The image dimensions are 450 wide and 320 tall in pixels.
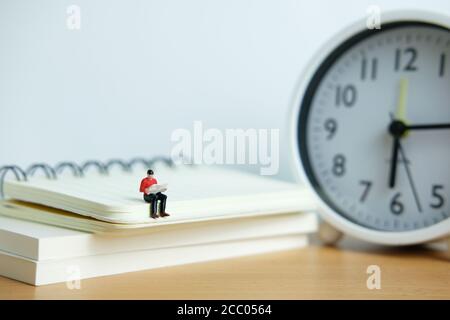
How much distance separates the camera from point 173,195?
2.74 feet

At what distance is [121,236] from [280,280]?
0.18m

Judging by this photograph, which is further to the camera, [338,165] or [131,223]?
[338,165]

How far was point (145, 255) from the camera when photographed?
831 mm

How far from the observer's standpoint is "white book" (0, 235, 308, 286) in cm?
A: 74

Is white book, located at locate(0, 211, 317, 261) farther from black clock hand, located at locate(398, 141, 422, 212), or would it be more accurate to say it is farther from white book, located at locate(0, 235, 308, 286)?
black clock hand, located at locate(398, 141, 422, 212)

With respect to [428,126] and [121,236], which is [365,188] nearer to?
[428,126]

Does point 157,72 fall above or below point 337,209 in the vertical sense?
above

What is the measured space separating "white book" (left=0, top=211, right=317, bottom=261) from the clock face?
0.33 feet

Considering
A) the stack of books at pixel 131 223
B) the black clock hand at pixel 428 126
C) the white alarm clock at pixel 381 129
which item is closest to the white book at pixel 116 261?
the stack of books at pixel 131 223

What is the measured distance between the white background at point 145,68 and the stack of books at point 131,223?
0.15 meters

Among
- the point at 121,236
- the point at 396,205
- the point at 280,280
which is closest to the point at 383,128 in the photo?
the point at 396,205
